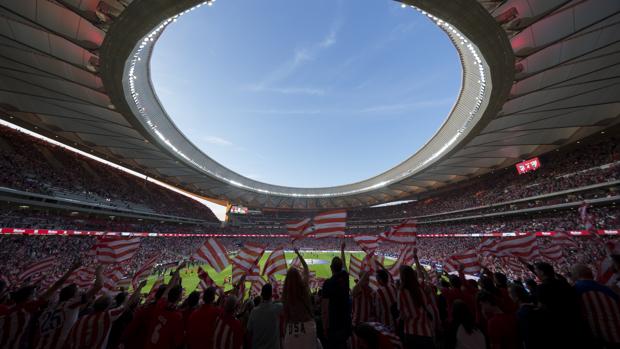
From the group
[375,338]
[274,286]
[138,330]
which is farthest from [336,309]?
[274,286]

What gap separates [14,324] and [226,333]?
12.9ft

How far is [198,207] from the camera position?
59.0 metres

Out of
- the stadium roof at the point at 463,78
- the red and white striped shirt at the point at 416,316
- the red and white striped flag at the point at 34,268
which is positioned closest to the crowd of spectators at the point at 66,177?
the stadium roof at the point at 463,78

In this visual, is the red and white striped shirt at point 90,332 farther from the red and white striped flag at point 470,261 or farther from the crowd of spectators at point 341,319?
the red and white striped flag at point 470,261

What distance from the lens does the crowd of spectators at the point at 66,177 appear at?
82.2ft

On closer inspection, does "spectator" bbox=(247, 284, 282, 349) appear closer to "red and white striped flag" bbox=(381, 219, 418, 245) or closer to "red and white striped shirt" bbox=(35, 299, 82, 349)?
"red and white striped shirt" bbox=(35, 299, 82, 349)

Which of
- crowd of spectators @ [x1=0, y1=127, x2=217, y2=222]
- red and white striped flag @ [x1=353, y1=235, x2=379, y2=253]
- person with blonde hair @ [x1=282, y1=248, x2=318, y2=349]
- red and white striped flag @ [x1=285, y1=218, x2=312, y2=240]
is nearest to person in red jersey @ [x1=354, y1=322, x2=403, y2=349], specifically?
person with blonde hair @ [x1=282, y1=248, x2=318, y2=349]

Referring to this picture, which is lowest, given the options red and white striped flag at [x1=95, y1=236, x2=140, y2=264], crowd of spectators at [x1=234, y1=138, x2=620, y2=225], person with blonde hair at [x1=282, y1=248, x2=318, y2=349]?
person with blonde hair at [x1=282, y1=248, x2=318, y2=349]

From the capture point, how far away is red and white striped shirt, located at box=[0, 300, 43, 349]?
4.21 meters

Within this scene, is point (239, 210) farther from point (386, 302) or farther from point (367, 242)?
point (386, 302)

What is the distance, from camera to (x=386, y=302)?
189 inches

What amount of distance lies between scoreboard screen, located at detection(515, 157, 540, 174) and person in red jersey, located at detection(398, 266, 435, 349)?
38.0 meters

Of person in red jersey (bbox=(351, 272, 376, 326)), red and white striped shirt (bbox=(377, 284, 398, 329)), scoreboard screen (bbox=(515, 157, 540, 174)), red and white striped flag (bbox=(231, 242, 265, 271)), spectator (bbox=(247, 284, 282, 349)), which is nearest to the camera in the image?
spectator (bbox=(247, 284, 282, 349))

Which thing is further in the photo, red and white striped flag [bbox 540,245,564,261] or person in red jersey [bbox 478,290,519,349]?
red and white striped flag [bbox 540,245,564,261]
